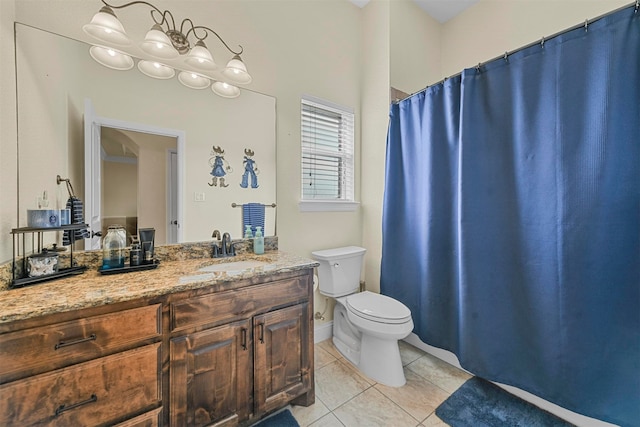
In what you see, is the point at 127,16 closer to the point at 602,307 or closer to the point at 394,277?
the point at 394,277

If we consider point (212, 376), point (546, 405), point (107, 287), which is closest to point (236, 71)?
point (107, 287)

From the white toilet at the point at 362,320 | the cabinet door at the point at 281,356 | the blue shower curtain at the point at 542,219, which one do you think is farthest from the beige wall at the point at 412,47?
the cabinet door at the point at 281,356

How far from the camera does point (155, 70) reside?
1.45 m

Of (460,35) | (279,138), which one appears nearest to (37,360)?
(279,138)

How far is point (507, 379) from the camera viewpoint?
1.45m

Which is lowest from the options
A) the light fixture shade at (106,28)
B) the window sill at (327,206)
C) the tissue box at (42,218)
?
the tissue box at (42,218)

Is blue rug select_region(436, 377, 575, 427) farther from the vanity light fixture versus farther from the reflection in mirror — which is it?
the vanity light fixture

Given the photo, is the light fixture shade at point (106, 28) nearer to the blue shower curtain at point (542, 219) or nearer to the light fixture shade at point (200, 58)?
the light fixture shade at point (200, 58)

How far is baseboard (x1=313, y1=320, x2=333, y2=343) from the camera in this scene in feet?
7.02

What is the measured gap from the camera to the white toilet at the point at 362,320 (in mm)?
1595

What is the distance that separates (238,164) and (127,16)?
0.96 metres

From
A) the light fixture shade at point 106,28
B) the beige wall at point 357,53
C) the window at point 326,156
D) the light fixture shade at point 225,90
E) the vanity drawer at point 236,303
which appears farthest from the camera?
the window at point 326,156

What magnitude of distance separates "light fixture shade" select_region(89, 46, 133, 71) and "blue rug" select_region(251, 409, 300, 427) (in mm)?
2042

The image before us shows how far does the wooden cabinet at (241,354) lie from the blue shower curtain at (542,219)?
1.00 m
